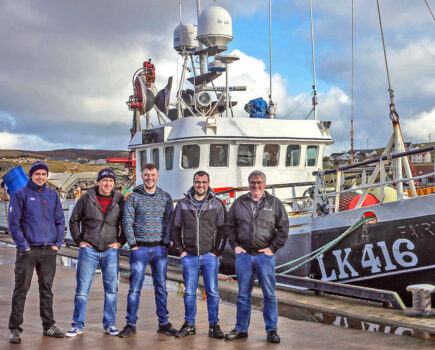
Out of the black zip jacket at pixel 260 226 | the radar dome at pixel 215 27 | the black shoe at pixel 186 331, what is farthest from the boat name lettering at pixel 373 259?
the radar dome at pixel 215 27

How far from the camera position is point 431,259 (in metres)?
7.28

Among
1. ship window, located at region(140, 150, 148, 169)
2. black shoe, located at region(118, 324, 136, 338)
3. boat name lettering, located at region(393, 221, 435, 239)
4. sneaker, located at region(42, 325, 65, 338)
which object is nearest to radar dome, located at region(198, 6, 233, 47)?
ship window, located at region(140, 150, 148, 169)

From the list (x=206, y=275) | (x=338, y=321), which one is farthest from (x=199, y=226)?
(x=338, y=321)

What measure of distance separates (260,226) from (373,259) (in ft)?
9.67

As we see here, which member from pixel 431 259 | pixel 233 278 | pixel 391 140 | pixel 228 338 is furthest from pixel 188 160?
pixel 228 338

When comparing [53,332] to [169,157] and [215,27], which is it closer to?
[169,157]

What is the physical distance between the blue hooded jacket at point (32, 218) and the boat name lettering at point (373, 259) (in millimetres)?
4423

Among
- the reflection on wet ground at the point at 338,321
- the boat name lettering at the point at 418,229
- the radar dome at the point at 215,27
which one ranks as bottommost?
the reflection on wet ground at the point at 338,321

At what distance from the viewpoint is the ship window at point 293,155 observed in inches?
510

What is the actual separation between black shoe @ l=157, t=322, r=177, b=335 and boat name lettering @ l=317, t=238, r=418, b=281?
3372 mm

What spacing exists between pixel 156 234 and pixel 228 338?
130cm

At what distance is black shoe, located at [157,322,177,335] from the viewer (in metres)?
5.89

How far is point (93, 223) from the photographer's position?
19.0 feet

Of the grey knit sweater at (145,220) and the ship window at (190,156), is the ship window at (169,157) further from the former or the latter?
the grey knit sweater at (145,220)
